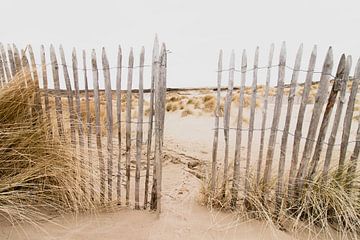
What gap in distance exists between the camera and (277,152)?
5812 mm

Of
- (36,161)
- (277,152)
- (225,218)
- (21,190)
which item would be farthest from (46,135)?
(277,152)

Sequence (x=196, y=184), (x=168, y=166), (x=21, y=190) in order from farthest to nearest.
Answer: (x=168, y=166) → (x=196, y=184) → (x=21, y=190)

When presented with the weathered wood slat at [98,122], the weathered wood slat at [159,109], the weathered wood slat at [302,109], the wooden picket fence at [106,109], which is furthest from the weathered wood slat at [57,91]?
the weathered wood slat at [302,109]

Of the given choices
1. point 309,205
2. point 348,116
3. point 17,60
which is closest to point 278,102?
point 348,116

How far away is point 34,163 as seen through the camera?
2.87m

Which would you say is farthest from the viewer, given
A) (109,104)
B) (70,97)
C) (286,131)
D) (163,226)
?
(70,97)

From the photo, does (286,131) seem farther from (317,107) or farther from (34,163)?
(34,163)

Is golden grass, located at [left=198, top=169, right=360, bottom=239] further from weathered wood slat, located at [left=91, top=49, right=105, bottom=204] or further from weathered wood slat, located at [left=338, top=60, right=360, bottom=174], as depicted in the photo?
weathered wood slat, located at [left=91, top=49, right=105, bottom=204]

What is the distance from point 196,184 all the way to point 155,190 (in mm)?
1106

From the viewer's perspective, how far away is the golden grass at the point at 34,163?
2775mm

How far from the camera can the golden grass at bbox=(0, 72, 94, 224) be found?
9.11 ft

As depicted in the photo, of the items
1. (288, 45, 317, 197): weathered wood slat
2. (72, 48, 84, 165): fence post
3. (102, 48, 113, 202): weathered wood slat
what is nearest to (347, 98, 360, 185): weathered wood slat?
(288, 45, 317, 197): weathered wood slat

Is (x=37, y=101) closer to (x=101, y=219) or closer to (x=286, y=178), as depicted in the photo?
(x=101, y=219)

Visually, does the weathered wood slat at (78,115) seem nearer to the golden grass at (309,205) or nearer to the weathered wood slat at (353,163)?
the golden grass at (309,205)
